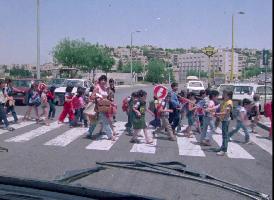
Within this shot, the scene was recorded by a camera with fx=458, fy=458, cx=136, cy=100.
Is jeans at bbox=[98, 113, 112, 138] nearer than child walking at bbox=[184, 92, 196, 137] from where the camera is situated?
Yes

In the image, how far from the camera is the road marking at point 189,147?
1125 centimetres

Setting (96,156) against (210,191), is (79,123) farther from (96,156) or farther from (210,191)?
(210,191)

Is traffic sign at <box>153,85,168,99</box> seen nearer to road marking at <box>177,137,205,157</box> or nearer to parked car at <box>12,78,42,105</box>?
road marking at <box>177,137,205,157</box>

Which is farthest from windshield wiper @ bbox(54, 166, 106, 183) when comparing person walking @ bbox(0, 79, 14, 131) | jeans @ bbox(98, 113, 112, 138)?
person walking @ bbox(0, 79, 14, 131)

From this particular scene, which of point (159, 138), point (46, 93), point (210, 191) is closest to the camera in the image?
point (210, 191)

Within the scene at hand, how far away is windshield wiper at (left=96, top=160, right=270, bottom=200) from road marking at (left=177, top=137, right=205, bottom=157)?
7489 millimetres

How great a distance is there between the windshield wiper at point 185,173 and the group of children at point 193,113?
25.4 ft

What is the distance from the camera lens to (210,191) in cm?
315

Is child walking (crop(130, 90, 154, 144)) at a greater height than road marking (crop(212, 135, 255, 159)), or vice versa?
child walking (crop(130, 90, 154, 144))

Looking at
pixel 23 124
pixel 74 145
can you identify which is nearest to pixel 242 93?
pixel 23 124

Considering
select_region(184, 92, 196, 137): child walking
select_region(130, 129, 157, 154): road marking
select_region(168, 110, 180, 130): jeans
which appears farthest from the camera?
select_region(184, 92, 196, 137): child walking

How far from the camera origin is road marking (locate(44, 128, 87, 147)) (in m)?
12.5

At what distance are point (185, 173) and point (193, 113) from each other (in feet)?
37.3

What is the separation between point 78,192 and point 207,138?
10.6m
